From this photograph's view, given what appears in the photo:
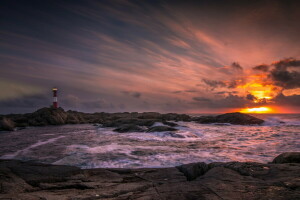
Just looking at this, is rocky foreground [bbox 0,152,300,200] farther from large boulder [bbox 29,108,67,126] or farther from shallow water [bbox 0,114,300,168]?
large boulder [bbox 29,108,67,126]

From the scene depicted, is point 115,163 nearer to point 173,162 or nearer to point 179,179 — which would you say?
point 173,162

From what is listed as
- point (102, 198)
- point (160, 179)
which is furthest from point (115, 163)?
point (102, 198)

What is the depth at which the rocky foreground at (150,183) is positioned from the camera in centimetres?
397

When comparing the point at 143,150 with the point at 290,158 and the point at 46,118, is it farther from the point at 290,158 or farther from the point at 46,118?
the point at 46,118

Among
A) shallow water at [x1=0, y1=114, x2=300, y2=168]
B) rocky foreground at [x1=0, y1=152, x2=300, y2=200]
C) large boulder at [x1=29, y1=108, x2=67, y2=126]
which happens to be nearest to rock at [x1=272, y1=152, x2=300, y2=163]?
shallow water at [x1=0, y1=114, x2=300, y2=168]

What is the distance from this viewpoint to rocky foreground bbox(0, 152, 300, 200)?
397 cm

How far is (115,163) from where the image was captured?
841cm

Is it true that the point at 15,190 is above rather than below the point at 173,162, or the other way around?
above

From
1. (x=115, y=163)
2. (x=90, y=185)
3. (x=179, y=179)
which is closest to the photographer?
(x=90, y=185)

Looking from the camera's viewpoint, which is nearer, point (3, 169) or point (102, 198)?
point (102, 198)

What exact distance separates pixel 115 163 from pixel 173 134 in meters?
13.2

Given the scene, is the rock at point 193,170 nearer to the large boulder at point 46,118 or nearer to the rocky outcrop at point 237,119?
the rocky outcrop at point 237,119

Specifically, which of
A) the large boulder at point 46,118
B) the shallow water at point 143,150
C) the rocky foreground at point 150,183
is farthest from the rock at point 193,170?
the large boulder at point 46,118

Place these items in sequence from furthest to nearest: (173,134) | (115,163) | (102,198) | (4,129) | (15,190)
A: (4,129), (173,134), (115,163), (15,190), (102,198)
